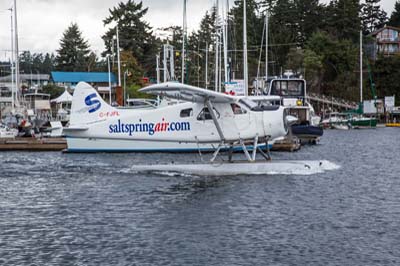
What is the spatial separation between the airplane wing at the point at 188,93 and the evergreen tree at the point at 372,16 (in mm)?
99551

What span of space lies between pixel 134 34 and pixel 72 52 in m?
19.8

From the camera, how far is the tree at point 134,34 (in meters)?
92.4

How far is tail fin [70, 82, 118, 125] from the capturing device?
27.4 m

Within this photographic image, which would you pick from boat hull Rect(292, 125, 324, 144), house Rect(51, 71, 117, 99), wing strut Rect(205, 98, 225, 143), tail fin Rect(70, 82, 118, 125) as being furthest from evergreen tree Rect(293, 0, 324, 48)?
wing strut Rect(205, 98, 225, 143)

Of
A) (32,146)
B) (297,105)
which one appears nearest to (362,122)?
(297,105)

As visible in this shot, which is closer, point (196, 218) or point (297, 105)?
point (196, 218)

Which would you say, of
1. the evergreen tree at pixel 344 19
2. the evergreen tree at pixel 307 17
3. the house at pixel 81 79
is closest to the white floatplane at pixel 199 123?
the house at pixel 81 79

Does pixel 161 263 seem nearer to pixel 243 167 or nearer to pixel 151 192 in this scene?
pixel 151 192

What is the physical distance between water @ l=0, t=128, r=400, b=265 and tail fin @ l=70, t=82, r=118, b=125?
101 inches

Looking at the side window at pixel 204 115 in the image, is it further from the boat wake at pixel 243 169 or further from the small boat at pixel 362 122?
the small boat at pixel 362 122

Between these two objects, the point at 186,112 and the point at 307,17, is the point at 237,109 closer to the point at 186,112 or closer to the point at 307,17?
the point at 186,112

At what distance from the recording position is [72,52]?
358 feet

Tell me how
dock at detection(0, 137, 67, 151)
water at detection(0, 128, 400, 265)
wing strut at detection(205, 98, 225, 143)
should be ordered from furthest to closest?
dock at detection(0, 137, 67, 151)
wing strut at detection(205, 98, 225, 143)
water at detection(0, 128, 400, 265)

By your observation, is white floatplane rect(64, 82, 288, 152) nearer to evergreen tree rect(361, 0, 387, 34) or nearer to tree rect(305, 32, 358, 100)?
tree rect(305, 32, 358, 100)
